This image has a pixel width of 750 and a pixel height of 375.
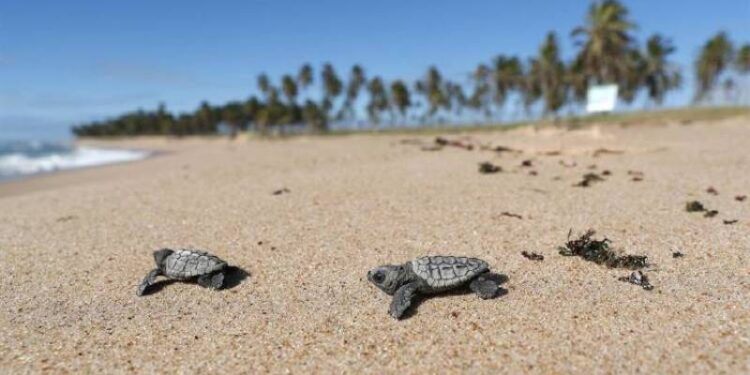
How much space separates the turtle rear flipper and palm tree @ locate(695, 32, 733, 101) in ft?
299

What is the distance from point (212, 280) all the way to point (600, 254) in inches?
229

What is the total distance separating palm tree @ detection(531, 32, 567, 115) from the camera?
71375 millimetres

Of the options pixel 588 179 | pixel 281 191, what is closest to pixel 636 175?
pixel 588 179

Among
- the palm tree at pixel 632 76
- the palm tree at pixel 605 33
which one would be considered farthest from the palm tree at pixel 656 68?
the palm tree at pixel 605 33

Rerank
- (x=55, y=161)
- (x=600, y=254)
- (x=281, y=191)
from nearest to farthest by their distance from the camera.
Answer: (x=600, y=254), (x=281, y=191), (x=55, y=161)

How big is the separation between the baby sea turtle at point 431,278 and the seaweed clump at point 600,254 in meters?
1.79

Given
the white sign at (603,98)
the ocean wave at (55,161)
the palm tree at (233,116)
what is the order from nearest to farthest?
the white sign at (603,98) → the ocean wave at (55,161) → the palm tree at (233,116)

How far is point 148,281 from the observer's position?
24.1ft

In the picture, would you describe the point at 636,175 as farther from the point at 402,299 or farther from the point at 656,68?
the point at 656,68

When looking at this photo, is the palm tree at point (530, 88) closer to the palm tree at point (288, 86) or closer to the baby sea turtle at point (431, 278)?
the palm tree at point (288, 86)

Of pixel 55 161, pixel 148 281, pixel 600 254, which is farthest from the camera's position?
pixel 55 161

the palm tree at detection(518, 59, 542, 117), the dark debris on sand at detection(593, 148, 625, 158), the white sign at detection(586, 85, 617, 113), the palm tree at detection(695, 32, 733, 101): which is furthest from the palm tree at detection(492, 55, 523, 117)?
the dark debris on sand at detection(593, 148, 625, 158)

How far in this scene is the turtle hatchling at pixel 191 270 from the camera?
7316 millimetres

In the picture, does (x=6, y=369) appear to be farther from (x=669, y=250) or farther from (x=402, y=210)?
(x=669, y=250)
